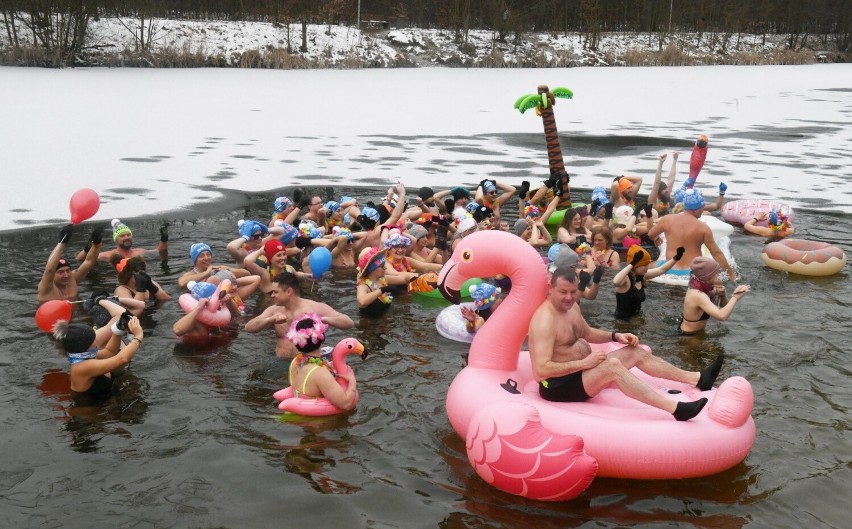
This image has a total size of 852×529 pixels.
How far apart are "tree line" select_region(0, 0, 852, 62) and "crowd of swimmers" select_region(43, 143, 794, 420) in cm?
2464

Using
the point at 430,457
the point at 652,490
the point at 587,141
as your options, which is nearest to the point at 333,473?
the point at 430,457

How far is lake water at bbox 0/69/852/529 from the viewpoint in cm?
521

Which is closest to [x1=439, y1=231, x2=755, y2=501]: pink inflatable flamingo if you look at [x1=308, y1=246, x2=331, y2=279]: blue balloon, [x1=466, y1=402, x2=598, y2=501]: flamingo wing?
[x1=466, y1=402, x2=598, y2=501]: flamingo wing

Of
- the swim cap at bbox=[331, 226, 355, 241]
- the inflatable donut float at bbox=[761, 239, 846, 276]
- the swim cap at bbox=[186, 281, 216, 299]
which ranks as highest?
the swim cap at bbox=[331, 226, 355, 241]

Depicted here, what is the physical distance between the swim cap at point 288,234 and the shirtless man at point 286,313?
2.19 m

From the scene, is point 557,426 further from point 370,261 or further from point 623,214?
point 623,214

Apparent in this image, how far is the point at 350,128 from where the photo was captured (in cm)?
2077

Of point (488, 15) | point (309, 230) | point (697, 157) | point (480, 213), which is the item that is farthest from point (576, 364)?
point (488, 15)

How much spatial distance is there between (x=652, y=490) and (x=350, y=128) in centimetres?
1643

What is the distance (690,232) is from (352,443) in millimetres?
5031

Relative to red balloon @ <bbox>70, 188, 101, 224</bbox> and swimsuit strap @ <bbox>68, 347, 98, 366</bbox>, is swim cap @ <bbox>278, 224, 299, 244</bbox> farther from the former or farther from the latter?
swimsuit strap @ <bbox>68, 347, 98, 366</bbox>

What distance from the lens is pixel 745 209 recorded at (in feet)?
41.7

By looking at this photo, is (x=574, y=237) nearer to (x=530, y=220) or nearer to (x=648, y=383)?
(x=530, y=220)

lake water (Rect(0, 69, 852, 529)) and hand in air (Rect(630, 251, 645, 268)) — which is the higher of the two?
hand in air (Rect(630, 251, 645, 268))
